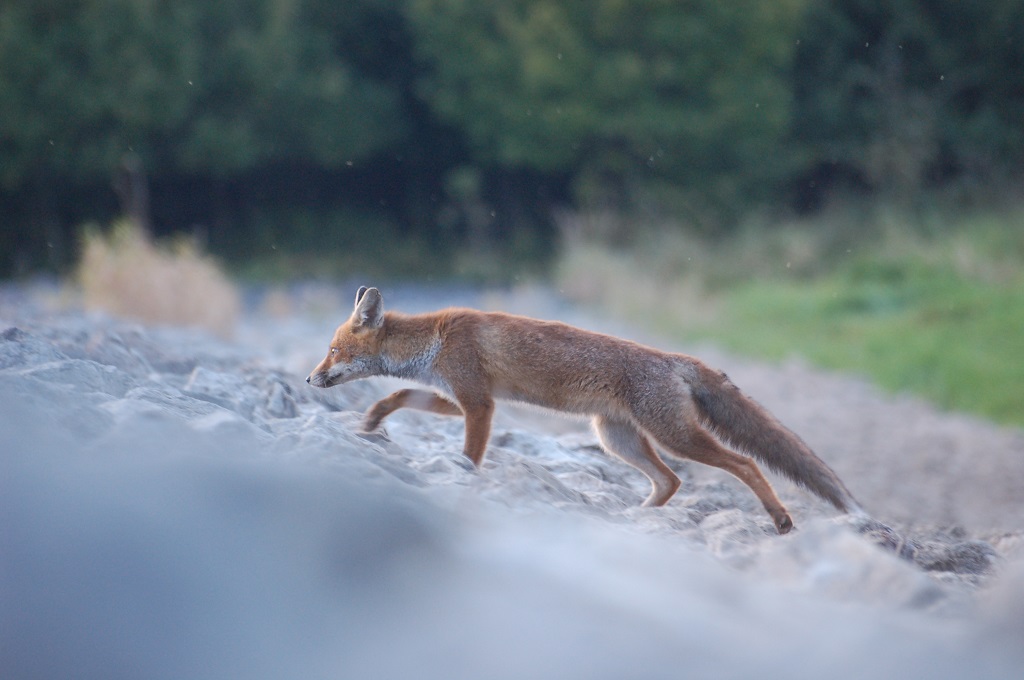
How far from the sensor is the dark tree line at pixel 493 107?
2956 centimetres

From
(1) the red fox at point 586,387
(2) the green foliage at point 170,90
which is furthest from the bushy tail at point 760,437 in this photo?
(2) the green foliage at point 170,90

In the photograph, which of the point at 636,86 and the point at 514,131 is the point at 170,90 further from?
the point at 636,86

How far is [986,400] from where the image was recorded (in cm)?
1233

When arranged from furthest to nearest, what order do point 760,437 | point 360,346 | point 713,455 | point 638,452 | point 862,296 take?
1. point 862,296
2. point 360,346
3. point 638,452
4. point 760,437
5. point 713,455

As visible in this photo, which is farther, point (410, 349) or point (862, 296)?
point (862, 296)

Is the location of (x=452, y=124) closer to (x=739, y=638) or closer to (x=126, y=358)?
(x=126, y=358)

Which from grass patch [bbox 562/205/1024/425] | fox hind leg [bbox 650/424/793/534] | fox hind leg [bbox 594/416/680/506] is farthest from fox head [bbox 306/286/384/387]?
grass patch [bbox 562/205/1024/425]

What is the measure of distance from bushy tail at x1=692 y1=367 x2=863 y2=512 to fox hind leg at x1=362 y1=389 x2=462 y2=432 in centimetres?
151

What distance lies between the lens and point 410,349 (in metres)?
6.30

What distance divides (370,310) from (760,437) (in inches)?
96.5

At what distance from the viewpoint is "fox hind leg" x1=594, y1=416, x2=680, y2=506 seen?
233 inches

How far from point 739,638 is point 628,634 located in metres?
0.35

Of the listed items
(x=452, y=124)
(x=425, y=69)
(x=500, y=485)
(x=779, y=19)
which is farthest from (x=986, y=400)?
(x=425, y=69)

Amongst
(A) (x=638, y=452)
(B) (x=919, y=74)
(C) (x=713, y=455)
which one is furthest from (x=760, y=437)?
(B) (x=919, y=74)
